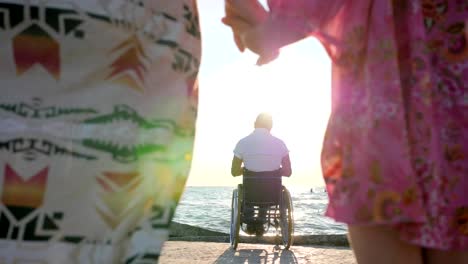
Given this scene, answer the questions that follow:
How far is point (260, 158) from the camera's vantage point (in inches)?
221

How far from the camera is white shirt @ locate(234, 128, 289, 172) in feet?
18.4

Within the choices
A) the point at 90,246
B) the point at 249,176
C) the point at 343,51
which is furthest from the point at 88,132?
the point at 249,176

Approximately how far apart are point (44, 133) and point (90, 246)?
22 centimetres

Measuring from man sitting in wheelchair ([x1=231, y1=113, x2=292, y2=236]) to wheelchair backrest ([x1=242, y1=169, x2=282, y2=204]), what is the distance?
0.6 inches

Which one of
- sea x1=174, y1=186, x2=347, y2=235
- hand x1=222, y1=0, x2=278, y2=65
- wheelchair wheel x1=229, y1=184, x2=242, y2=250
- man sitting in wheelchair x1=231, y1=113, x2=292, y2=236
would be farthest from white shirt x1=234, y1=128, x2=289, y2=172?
hand x1=222, y1=0, x2=278, y2=65

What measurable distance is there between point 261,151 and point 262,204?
594 millimetres

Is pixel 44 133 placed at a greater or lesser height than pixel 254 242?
greater

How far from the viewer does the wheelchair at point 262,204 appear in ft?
18.3

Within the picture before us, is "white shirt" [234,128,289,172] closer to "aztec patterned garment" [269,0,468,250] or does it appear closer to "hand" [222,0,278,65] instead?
"hand" [222,0,278,65]

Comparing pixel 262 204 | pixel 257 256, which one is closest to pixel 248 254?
pixel 257 256

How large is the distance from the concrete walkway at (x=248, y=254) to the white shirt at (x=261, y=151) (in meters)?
0.91

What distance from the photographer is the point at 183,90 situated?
3.45ft

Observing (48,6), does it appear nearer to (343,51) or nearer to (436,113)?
(343,51)

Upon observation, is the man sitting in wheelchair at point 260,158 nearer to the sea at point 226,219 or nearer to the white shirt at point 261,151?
the white shirt at point 261,151
